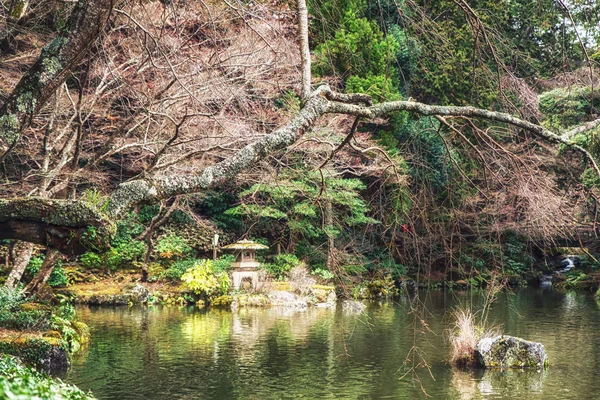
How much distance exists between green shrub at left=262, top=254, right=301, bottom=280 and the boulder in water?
10543 mm

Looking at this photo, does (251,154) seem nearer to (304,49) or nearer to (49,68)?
(304,49)

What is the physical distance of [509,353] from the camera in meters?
10.7

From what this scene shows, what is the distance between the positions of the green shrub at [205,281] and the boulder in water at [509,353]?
9.73 metres

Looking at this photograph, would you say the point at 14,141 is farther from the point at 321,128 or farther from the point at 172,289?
the point at 172,289

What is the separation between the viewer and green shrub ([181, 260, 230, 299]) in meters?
18.8

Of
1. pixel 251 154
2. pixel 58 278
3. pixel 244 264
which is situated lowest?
pixel 58 278

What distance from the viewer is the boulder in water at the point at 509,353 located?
10539mm

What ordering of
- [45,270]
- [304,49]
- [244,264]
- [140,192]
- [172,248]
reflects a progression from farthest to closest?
[172,248]
[244,264]
[45,270]
[304,49]
[140,192]

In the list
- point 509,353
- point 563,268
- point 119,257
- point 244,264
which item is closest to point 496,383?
point 509,353

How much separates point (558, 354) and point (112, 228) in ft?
34.3

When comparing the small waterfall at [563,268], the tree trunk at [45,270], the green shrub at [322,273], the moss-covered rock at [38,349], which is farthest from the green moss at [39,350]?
the small waterfall at [563,268]

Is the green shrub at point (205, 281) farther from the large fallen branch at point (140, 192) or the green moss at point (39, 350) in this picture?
the large fallen branch at point (140, 192)

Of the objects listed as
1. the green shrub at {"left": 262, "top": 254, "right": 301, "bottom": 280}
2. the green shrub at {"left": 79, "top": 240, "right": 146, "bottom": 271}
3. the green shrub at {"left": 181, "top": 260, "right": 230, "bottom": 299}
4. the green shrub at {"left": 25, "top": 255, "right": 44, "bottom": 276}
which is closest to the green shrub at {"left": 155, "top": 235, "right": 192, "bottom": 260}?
the green shrub at {"left": 79, "top": 240, "right": 146, "bottom": 271}

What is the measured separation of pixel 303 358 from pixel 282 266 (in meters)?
9.88
